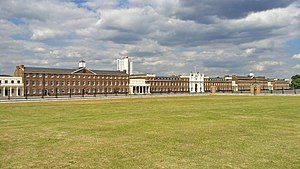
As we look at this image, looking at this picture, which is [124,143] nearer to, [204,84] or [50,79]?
[50,79]

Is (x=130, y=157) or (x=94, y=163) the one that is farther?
(x=130, y=157)

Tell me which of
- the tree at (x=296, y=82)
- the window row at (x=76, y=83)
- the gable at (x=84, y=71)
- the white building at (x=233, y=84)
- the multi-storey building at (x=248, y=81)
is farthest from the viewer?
the multi-storey building at (x=248, y=81)

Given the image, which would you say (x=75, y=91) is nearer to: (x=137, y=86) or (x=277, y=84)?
(x=137, y=86)

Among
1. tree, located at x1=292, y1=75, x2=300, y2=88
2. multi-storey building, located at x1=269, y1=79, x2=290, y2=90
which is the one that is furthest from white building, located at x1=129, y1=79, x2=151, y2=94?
multi-storey building, located at x1=269, y1=79, x2=290, y2=90

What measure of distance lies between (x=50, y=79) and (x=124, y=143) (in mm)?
89028

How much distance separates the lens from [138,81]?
399 feet

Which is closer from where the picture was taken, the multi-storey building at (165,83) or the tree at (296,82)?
the multi-storey building at (165,83)

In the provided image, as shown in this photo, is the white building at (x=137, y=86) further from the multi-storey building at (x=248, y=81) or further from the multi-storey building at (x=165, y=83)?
the multi-storey building at (x=248, y=81)

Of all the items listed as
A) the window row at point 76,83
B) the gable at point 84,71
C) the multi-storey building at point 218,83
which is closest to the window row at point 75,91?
the window row at point 76,83

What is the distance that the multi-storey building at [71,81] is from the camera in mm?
91438

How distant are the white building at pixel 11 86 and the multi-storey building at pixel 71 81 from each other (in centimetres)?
153

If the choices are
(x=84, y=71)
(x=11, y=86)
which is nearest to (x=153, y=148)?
(x=11, y=86)

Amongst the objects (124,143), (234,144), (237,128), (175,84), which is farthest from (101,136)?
(175,84)

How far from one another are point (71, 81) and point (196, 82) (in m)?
68.1
